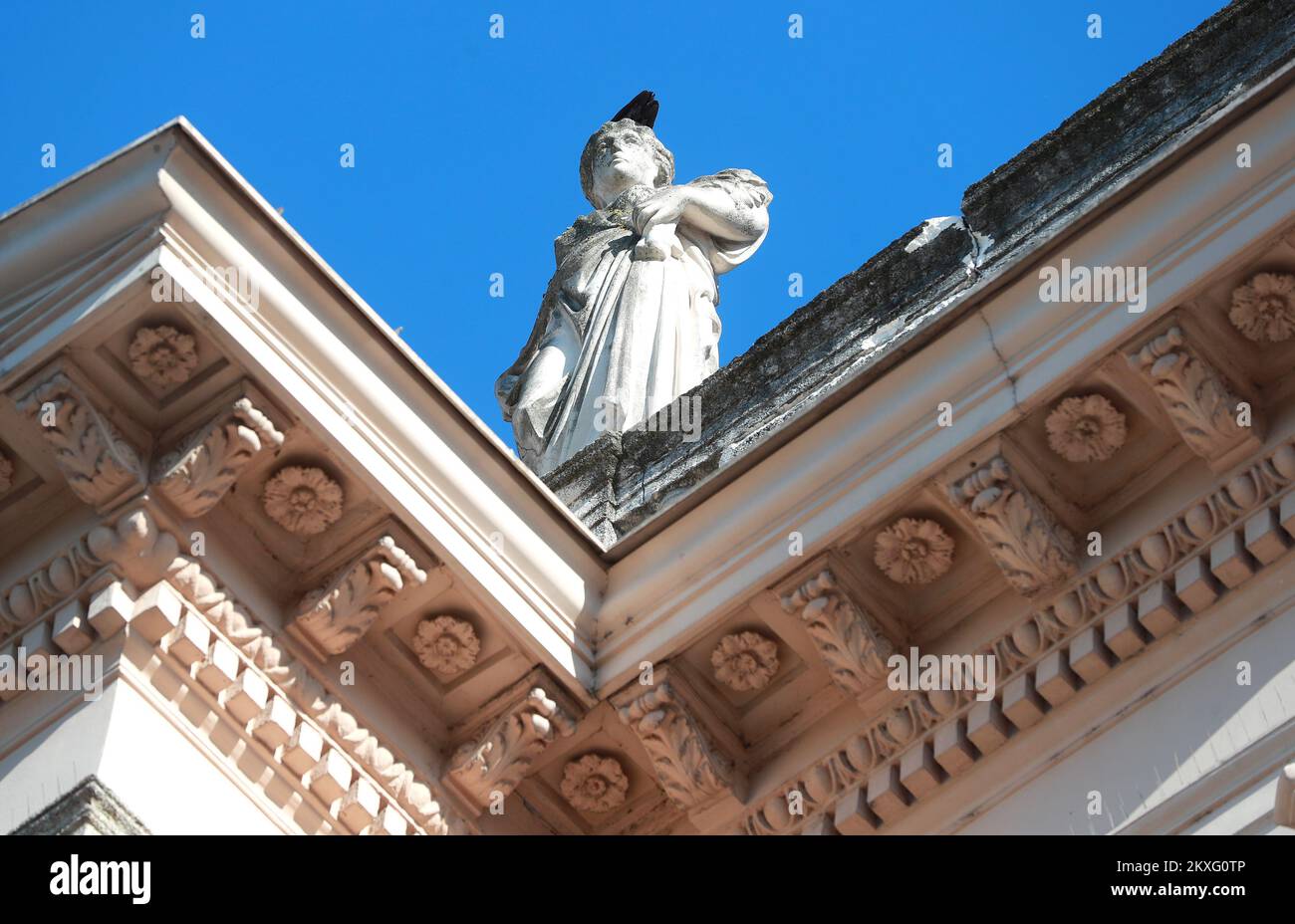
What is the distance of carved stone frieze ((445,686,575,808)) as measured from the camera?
5570 millimetres

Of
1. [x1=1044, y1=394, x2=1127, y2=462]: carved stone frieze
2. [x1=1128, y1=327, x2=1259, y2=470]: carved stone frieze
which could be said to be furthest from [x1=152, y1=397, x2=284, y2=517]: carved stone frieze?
[x1=1128, y1=327, x2=1259, y2=470]: carved stone frieze

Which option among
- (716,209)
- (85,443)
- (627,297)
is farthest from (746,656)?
(716,209)

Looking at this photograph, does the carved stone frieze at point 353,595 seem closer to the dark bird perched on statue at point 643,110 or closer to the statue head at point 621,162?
the statue head at point 621,162

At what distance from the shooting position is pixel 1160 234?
523 cm

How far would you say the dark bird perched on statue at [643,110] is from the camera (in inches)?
509

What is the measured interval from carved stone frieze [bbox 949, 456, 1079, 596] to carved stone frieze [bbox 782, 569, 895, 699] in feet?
1.11

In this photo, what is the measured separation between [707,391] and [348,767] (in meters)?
2.38

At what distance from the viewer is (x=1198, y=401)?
5.14 m

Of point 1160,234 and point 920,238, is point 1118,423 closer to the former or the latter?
point 1160,234

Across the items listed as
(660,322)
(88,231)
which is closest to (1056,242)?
(88,231)

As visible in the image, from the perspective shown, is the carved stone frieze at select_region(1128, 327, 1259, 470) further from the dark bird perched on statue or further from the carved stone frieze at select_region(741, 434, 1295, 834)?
the dark bird perched on statue

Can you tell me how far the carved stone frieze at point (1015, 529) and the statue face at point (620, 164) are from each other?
588 centimetres

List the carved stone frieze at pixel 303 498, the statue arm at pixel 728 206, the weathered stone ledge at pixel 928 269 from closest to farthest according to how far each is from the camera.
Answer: the carved stone frieze at pixel 303 498 → the weathered stone ledge at pixel 928 269 → the statue arm at pixel 728 206

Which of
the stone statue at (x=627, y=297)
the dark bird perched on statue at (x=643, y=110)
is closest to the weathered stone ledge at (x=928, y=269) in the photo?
the stone statue at (x=627, y=297)
